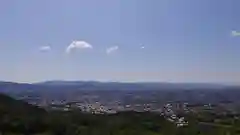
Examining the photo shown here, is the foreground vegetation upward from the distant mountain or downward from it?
downward

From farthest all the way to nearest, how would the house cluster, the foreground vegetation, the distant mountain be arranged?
the distant mountain
the house cluster
the foreground vegetation

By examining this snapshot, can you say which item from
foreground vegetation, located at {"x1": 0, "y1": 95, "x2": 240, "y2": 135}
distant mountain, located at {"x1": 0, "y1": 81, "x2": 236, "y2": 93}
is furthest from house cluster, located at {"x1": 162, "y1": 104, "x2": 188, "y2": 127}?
distant mountain, located at {"x1": 0, "y1": 81, "x2": 236, "y2": 93}

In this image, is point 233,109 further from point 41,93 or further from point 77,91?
point 41,93

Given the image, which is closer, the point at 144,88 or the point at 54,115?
the point at 54,115

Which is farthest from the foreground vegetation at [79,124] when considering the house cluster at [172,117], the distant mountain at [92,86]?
the distant mountain at [92,86]

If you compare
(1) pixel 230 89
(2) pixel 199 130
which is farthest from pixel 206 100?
(2) pixel 199 130

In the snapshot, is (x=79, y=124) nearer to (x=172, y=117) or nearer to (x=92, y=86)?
(x=172, y=117)

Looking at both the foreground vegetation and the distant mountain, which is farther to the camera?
the distant mountain

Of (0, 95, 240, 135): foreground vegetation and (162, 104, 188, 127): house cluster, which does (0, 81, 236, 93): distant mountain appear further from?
(162, 104, 188, 127): house cluster

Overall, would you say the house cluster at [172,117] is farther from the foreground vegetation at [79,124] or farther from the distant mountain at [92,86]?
the distant mountain at [92,86]
